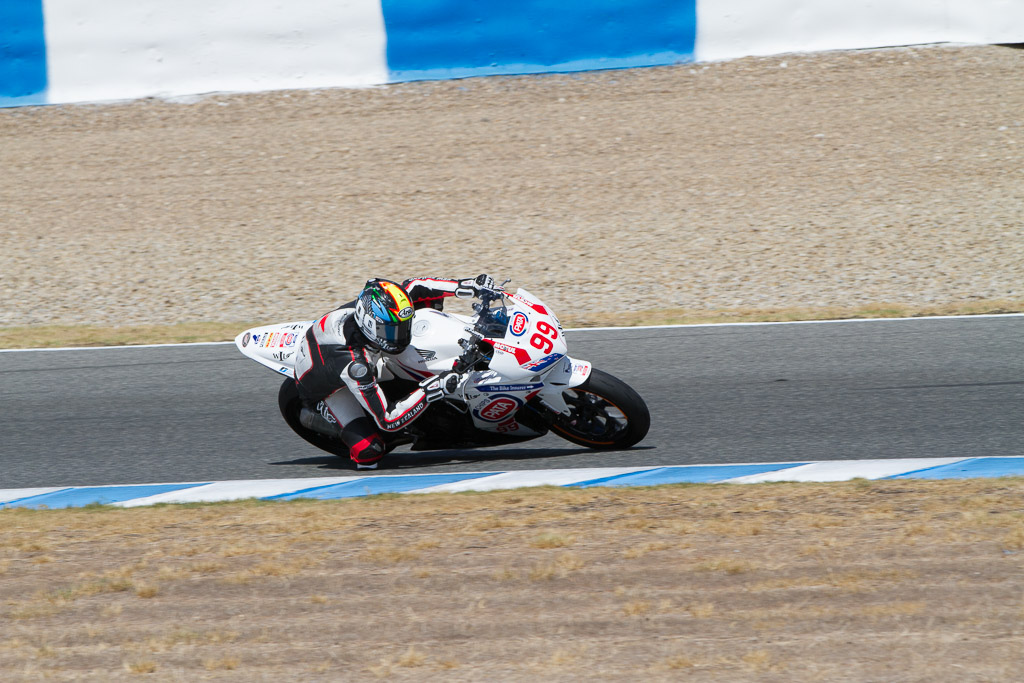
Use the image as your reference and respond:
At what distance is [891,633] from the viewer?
3.96m

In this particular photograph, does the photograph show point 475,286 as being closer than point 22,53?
Yes

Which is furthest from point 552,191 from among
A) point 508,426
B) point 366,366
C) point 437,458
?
point 366,366

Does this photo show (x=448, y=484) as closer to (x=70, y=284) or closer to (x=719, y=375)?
(x=719, y=375)

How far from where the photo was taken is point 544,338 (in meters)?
6.39

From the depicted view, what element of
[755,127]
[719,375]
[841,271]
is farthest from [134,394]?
[755,127]

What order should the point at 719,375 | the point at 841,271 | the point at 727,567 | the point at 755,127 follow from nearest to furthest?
the point at 727,567 → the point at 719,375 → the point at 841,271 → the point at 755,127

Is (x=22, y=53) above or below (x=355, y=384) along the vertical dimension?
above

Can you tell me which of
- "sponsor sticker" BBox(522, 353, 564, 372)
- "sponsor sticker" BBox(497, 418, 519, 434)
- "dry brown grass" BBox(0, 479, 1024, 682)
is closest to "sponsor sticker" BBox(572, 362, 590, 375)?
"sponsor sticker" BBox(522, 353, 564, 372)

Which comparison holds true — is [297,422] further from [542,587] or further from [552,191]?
[552,191]

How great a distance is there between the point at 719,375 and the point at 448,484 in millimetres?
2817

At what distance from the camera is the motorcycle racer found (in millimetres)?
6180

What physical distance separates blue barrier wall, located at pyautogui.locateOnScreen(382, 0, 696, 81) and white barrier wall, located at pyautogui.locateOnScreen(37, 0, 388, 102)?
1.44 ft

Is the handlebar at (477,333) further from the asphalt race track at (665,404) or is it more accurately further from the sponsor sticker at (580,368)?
the asphalt race track at (665,404)

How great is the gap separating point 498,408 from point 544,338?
0.52m
